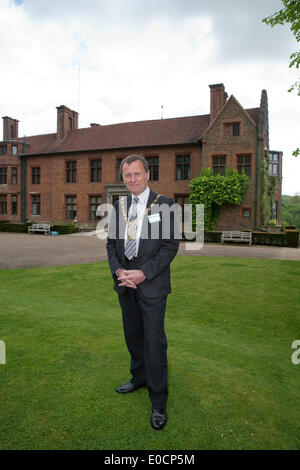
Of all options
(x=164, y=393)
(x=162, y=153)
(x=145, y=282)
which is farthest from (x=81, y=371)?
(x=162, y=153)

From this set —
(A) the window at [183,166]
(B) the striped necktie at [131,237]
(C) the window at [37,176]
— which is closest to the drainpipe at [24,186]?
(C) the window at [37,176]

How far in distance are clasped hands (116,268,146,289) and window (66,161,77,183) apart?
1173 inches

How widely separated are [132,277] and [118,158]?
90.1ft

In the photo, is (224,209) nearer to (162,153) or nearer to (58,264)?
(162,153)

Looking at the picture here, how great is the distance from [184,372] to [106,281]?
16.8ft

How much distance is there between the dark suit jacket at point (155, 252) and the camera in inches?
106

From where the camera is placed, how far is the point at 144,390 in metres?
3.06

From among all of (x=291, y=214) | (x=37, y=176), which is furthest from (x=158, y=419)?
(x=291, y=214)

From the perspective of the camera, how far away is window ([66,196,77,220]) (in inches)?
1224

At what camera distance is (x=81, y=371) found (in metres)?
3.25

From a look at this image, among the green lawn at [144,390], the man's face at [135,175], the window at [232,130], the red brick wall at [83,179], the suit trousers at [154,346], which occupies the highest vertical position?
the window at [232,130]

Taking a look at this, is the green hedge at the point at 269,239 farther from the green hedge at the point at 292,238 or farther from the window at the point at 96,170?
the window at the point at 96,170

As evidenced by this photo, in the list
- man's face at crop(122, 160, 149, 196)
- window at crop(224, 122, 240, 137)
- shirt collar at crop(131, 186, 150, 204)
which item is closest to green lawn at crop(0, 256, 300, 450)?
shirt collar at crop(131, 186, 150, 204)

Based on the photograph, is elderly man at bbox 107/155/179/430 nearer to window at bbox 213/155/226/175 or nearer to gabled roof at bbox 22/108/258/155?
window at bbox 213/155/226/175
